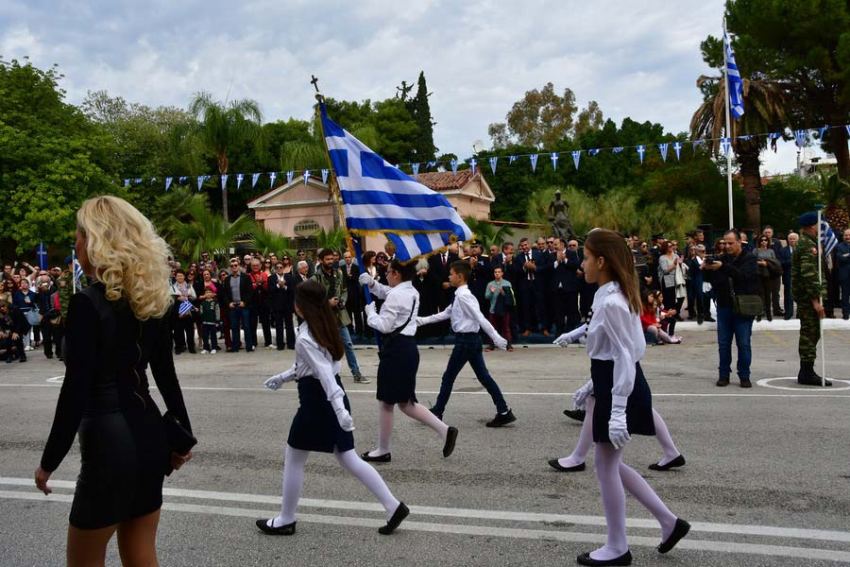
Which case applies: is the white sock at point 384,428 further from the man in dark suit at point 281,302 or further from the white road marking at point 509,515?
the man in dark suit at point 281,302

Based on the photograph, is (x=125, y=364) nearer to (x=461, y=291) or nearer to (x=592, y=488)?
(x=592, y=488)

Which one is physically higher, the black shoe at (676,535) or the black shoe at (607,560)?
the black shoe at (676,535)

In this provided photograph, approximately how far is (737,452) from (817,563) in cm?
244

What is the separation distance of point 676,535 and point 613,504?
1.33ft

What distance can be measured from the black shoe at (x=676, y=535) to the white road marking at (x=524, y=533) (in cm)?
21

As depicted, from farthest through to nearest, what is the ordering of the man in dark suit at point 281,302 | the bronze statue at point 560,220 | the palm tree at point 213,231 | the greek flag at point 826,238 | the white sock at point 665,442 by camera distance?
the palm tree at point 213,231
the bronze statue at point 560,220
the man in dark suit at point 281,302
the greek flag at point 826,238
the white sock at point 665,442

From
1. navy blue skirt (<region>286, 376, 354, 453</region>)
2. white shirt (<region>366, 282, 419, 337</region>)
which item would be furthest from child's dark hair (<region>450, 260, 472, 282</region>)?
navy blue skirt (<region>286, 376, 354, 453</region>)

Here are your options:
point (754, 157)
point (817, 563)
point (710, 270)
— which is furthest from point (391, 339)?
point (754, 157)

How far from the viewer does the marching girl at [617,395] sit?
13.8 feet

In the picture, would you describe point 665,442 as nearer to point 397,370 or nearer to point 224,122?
point 397,370

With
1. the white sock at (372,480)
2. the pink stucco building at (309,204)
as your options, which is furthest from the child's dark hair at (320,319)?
the pink stucco building at (309,204)

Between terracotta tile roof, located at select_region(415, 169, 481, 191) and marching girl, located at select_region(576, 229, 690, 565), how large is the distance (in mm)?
42130

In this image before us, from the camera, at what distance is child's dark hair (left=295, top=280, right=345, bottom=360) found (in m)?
4.92

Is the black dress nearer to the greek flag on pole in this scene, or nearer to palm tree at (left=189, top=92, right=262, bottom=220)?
the greek flag on pole
